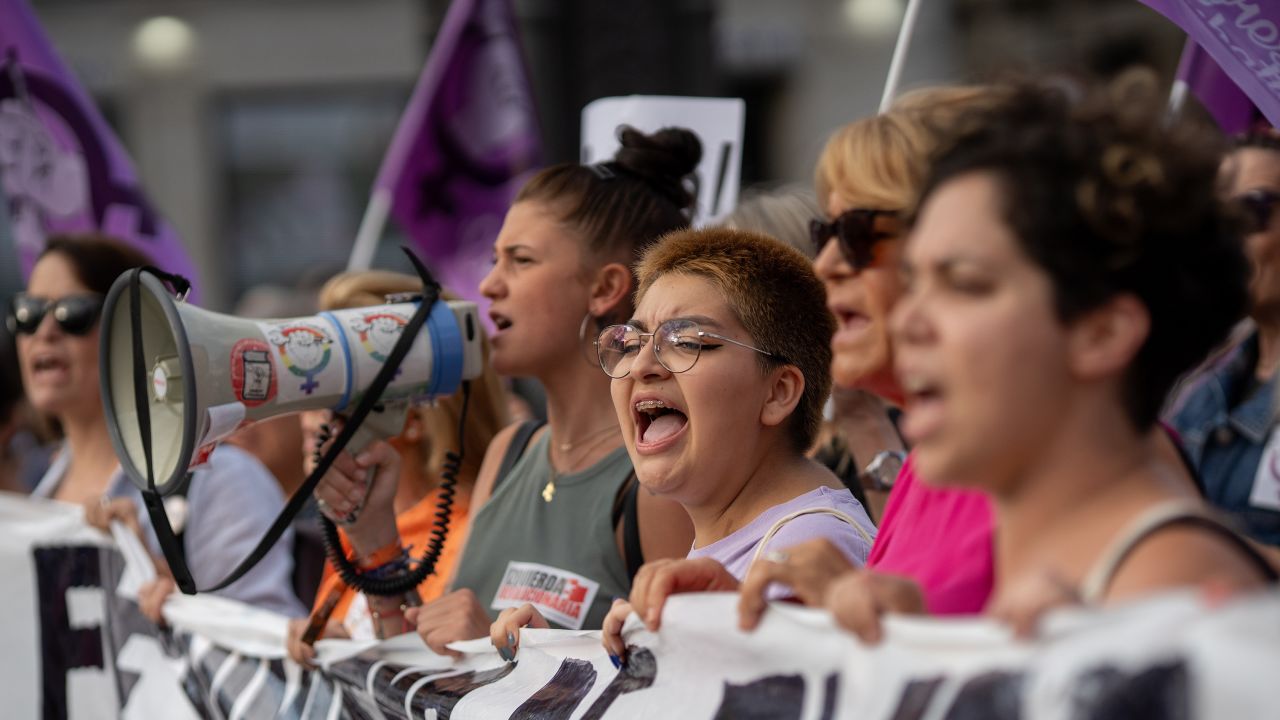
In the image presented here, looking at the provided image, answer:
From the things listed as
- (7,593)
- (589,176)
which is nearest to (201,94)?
(7,593)

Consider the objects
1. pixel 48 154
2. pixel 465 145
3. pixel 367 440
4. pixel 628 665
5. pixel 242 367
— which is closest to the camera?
pixel 628 665

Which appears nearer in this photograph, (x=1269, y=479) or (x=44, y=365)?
(x=1269, y=479)

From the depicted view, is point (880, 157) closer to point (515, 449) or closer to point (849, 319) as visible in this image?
point (849, 319)

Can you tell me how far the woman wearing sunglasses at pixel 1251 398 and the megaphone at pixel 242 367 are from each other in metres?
1.70

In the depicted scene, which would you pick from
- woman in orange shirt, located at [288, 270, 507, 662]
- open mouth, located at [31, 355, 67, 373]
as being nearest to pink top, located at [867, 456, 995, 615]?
woman in orange shirt, located at [288, 270, 507, 662]

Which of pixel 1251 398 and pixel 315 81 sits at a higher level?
pixel 1251 398

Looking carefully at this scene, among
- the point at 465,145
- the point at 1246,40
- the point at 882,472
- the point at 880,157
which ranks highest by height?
the point at 1246,40

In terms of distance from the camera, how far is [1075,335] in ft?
4.51

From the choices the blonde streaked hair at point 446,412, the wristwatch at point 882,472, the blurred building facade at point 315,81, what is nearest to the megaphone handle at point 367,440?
the blonde streaked hair at point 446,412

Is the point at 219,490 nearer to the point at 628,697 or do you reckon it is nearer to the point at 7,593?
the point at 7,593

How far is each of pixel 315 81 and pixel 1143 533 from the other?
12172 mm

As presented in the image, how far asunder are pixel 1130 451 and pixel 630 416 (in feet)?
3.60

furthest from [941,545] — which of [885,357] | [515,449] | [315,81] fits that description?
[315,81]

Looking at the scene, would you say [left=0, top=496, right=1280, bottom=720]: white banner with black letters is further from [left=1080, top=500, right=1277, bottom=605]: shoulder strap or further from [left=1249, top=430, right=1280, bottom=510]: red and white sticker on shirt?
[left=1249, top=430, right=1280, bottom=510]: red and white sticker on shirt
